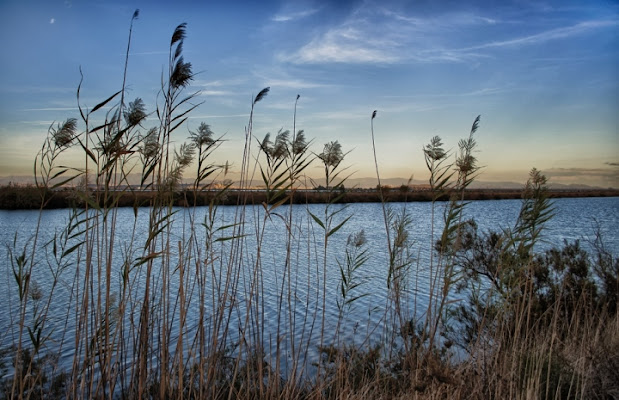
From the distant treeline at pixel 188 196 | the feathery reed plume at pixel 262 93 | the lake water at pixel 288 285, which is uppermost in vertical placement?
the feathery reed plume at pixel 262 93

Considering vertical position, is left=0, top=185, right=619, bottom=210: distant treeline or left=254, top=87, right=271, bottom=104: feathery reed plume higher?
left=254, top=87, right=271, bottom=104: feathery reed plume

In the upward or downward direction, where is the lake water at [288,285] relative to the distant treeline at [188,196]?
downward

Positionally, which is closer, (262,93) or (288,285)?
(262,93)

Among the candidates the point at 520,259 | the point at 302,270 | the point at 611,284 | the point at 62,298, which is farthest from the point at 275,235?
the point at 520,259

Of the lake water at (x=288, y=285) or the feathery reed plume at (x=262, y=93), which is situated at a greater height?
the feathery reed plume at (x=262, y=93)

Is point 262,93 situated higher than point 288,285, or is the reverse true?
point 262,93

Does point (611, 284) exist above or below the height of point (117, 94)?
below

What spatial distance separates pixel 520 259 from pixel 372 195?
146 feet

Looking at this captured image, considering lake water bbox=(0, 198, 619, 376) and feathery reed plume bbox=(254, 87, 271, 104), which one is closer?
feathery reed plume bbox=(254, 87, 271, 104)

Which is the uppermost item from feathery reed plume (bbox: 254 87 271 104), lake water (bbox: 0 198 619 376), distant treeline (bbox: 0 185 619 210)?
feathery reed plume (bbox: 254 87 271 104)

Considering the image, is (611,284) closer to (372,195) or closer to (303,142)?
(303,142)

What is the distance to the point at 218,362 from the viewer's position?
2871mm

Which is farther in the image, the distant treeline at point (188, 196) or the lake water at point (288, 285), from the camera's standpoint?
the lake water at point (288, 285)

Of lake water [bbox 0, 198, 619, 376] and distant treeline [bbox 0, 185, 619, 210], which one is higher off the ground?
distant treeline [bbox 0, 185, 619, 210]
